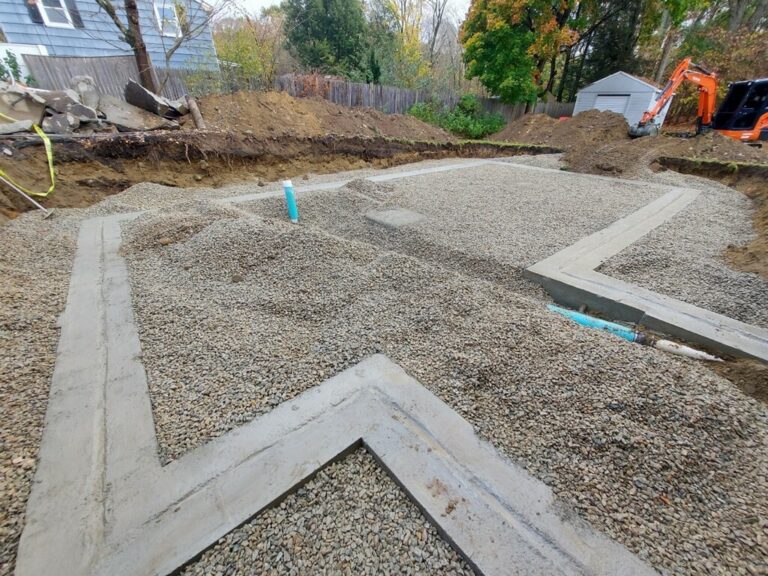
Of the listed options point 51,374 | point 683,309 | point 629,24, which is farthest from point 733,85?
point 51,374

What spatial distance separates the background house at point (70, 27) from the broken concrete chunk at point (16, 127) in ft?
16.8

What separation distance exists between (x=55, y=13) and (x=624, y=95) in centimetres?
2124

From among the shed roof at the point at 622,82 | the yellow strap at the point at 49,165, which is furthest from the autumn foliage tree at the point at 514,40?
the yellow strap at the point at 49,165

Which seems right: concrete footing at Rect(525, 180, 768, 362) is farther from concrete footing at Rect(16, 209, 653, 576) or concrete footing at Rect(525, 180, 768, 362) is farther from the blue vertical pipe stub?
the blue vertical pipe stub

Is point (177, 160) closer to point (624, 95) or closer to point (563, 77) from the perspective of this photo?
point (624, 95)

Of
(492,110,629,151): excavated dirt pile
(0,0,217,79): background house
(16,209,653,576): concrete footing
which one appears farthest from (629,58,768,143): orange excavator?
(0,0,217,79): background house

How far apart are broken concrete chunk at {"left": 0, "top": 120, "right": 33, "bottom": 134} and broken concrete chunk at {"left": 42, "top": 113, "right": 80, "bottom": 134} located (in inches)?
12.2

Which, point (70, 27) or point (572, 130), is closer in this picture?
point (70, 27)

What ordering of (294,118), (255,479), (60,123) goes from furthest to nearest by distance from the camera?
(294,118) < (60,123) < (255,479)

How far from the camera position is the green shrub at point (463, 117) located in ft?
48.2

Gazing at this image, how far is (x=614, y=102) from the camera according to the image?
1505 centimetres

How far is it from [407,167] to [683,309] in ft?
25.2

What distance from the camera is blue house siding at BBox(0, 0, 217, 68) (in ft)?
31.8

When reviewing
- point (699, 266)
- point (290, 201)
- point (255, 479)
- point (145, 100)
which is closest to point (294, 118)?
point (145, 100)
